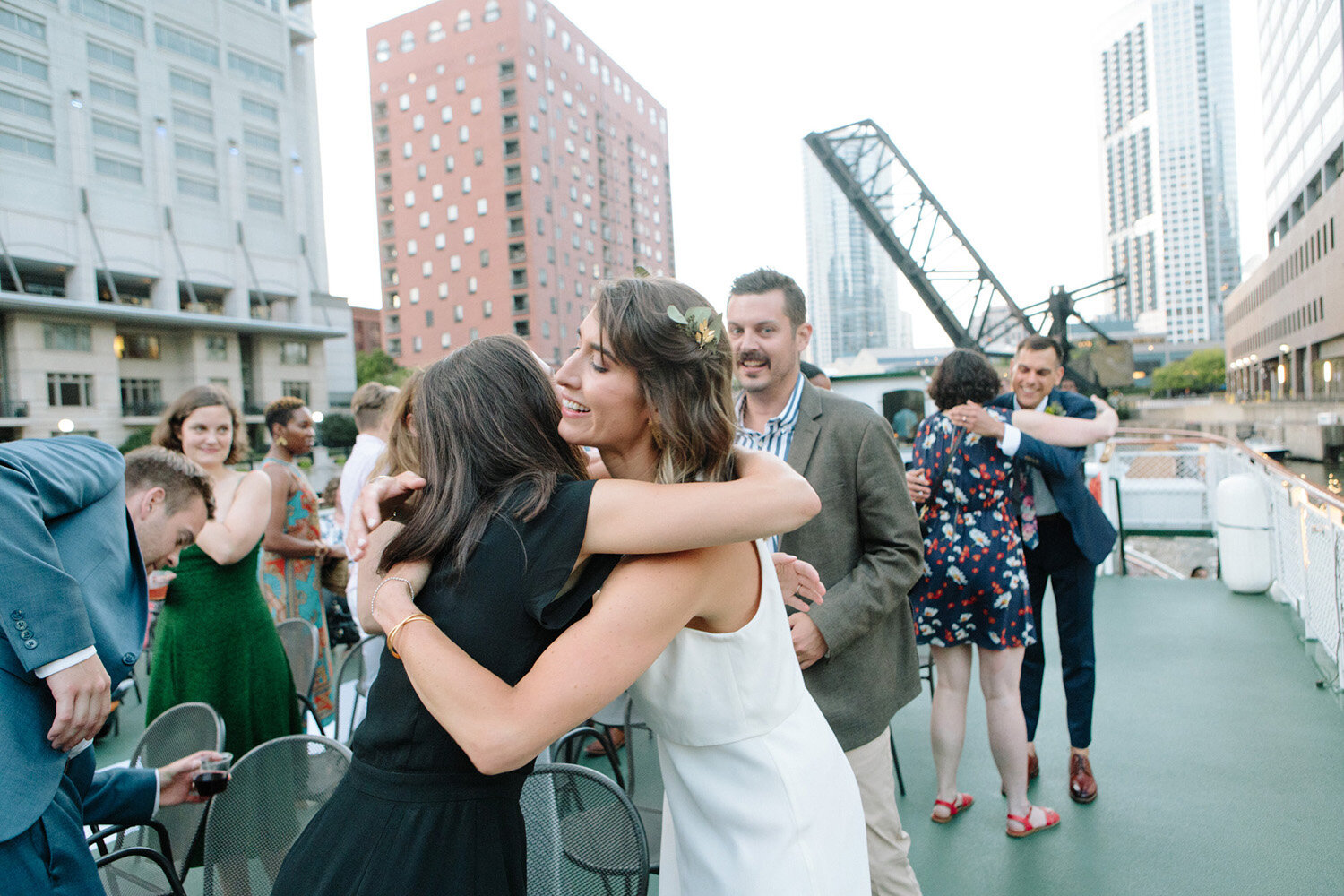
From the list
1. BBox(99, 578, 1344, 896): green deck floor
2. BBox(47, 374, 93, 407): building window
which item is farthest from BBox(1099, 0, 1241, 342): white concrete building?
BBox(99, 578, 1344, 896): green deck floor

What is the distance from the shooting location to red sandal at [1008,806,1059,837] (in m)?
2.88

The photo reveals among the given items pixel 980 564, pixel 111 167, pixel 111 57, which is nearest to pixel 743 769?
pixel 980 564

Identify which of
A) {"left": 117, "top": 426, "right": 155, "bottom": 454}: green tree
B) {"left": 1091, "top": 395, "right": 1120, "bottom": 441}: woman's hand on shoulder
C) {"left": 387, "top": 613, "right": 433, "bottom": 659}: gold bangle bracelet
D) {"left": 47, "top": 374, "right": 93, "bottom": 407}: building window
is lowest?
{"left": 387, "top": 613, "right": 433, "bottom": 659}: gold bangle bracelet

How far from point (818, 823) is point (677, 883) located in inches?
10.9

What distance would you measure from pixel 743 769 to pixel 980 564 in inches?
76.9

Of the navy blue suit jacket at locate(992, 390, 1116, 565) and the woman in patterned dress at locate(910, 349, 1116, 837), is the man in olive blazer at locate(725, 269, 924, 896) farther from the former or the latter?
the navy blue suit jacket at locate(992, 390, 1116, 565)

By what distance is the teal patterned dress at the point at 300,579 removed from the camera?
3.73 meters

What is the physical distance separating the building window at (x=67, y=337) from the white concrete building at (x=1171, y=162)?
136 meters

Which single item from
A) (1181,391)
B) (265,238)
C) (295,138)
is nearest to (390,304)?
(265,238)

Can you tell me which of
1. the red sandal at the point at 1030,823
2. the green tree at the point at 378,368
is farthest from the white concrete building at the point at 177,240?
the red sandal at the point at 1030,823

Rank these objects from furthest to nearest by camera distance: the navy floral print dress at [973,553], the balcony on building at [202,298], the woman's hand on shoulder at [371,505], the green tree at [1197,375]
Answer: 1. the green tree at [1197,375]
2. the balcony on building at [202,298]
3. the navy floral print dress at [973,553]
4. the woman's hand on shoulder at [371,505]

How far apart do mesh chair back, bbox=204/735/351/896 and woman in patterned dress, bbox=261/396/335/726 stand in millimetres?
1881

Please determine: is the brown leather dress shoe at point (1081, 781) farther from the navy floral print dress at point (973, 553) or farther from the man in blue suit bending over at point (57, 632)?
the man in blue suit bending over at point (57, 632)

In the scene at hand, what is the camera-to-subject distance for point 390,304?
218ft
